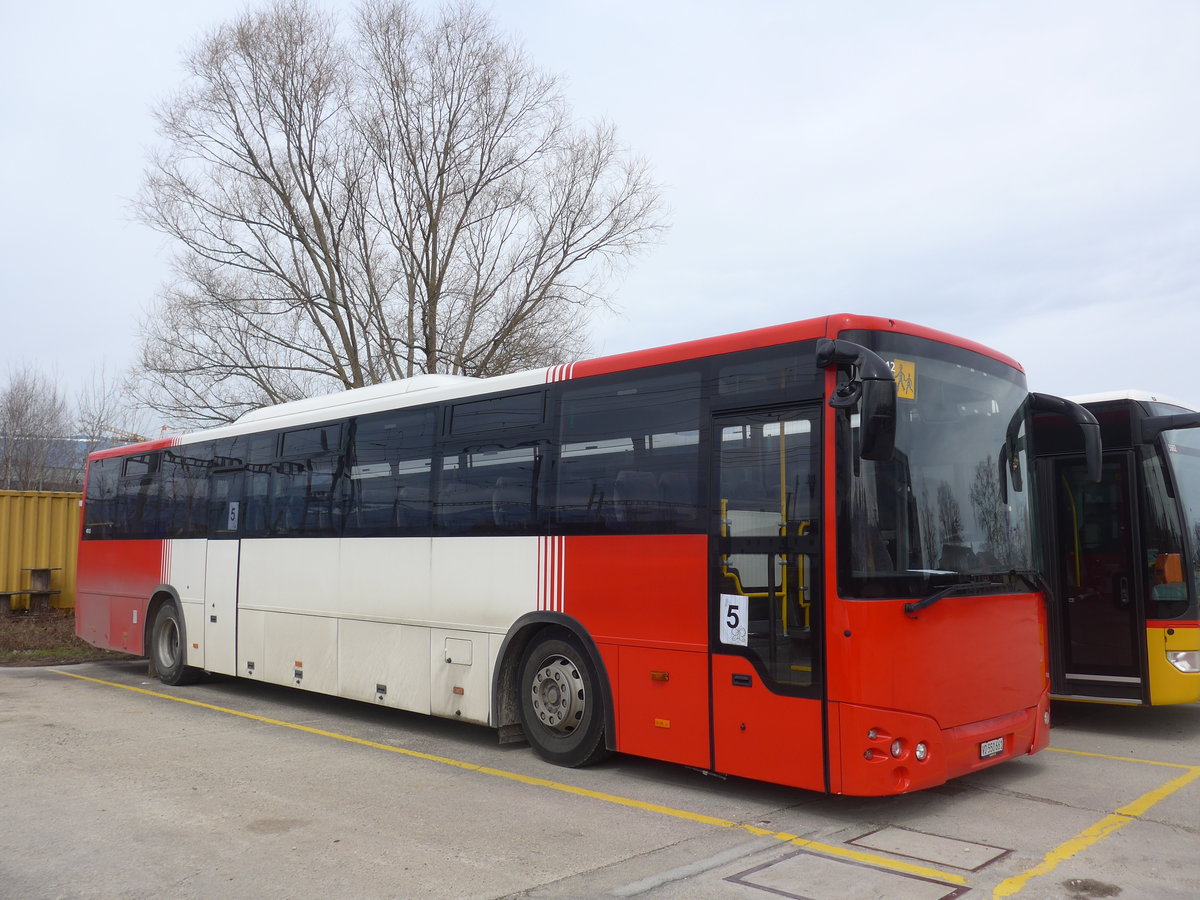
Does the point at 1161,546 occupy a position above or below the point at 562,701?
above

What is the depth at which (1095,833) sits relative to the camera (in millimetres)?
6051

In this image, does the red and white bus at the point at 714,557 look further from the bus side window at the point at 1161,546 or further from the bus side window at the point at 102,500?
the bus side window at the point at 102,500

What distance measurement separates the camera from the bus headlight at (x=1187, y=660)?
907cm

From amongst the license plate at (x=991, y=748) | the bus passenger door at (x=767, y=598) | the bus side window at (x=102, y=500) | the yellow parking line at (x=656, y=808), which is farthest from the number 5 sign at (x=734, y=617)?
the bus side window at (x=102, y=500)

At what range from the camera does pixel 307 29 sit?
2031cm

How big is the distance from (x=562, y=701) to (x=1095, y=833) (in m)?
3.78

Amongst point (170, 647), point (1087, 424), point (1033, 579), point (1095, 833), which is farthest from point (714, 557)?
point (170, 647)

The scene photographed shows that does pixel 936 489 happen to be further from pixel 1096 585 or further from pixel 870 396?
pixel 1096 585

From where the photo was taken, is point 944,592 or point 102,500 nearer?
point 944,592

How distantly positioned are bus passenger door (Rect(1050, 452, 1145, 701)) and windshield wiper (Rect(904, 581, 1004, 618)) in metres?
3.71

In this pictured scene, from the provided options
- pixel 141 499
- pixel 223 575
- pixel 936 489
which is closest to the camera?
pixel 936 489

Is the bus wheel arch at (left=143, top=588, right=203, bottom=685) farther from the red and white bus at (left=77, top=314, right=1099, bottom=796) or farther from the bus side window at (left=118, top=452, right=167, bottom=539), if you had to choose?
the red and white bus at (left=77, top=314, right=1099, bottom=796)

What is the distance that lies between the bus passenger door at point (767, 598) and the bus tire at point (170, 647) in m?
8.68

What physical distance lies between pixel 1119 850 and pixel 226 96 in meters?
20.4
